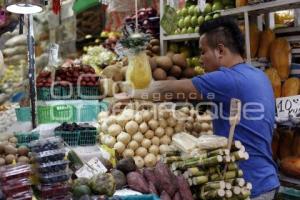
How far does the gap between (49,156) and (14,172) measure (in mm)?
238

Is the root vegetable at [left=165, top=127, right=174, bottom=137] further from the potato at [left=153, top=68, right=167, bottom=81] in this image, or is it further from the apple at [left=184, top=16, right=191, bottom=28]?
the apple at [left=184, top=16, right=191, bottom=28]

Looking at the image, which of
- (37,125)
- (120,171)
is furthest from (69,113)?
(120,171)

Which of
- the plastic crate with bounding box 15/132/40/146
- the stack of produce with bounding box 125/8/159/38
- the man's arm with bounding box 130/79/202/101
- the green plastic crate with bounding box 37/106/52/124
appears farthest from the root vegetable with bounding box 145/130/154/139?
the stack of produce with bounding box 125/8/159/38

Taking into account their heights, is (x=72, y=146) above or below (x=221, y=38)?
below

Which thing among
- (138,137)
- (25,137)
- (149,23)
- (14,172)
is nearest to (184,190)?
(138,137)

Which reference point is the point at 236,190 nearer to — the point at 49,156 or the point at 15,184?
the point at 49,156

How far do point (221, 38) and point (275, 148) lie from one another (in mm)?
1515

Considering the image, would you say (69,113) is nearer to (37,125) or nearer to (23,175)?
(37,125)

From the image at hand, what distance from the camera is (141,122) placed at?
10.2 ft

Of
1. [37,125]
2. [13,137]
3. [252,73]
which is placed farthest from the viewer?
[37,125]

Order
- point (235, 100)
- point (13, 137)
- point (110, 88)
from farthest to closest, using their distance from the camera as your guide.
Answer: point (110, 88) < point (13, 137) < point (235, 100)

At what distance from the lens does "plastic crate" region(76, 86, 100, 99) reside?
394 centimetres

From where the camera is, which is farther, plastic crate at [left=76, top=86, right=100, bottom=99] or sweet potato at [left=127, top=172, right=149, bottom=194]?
plastic crate at [left=76, top=86, right=100, bottom=99]

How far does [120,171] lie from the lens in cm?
251
